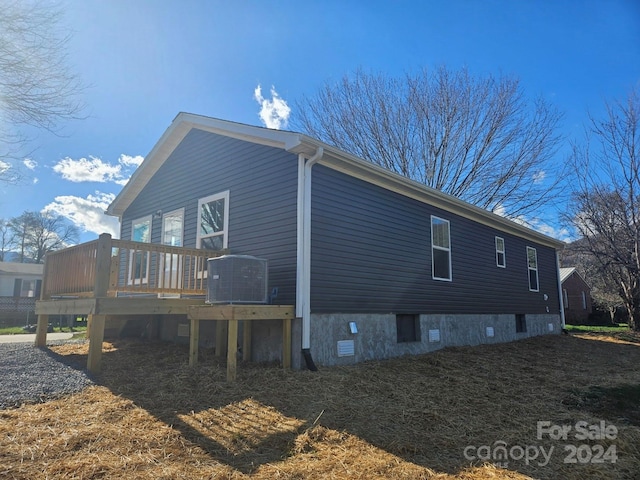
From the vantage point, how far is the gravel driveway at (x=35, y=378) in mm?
4432

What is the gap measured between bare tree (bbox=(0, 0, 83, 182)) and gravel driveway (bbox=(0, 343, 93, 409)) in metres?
4.35

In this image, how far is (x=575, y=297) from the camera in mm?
28578

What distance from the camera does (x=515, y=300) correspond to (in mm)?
12078

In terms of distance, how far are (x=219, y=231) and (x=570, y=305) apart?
2740cm

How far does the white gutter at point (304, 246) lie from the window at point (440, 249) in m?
3.81

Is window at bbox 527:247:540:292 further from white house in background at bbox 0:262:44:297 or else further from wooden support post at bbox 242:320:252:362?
white house in background at bbox 0:262:44:297

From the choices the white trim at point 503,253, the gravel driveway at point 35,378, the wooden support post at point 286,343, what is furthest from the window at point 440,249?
the gravel driveway at point 35,378

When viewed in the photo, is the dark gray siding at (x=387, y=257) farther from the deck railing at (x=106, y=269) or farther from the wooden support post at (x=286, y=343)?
the deck railing at (x=106, y=269)

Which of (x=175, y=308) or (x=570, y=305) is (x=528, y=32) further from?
(x=570, y=305)

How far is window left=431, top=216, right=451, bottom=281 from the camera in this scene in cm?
912

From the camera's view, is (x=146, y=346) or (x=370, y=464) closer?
(x=370, y=464)

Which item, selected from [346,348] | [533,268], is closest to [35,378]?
[346,348]

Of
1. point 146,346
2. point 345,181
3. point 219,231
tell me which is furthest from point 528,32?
point 146,346

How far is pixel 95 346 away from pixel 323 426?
3514mm
